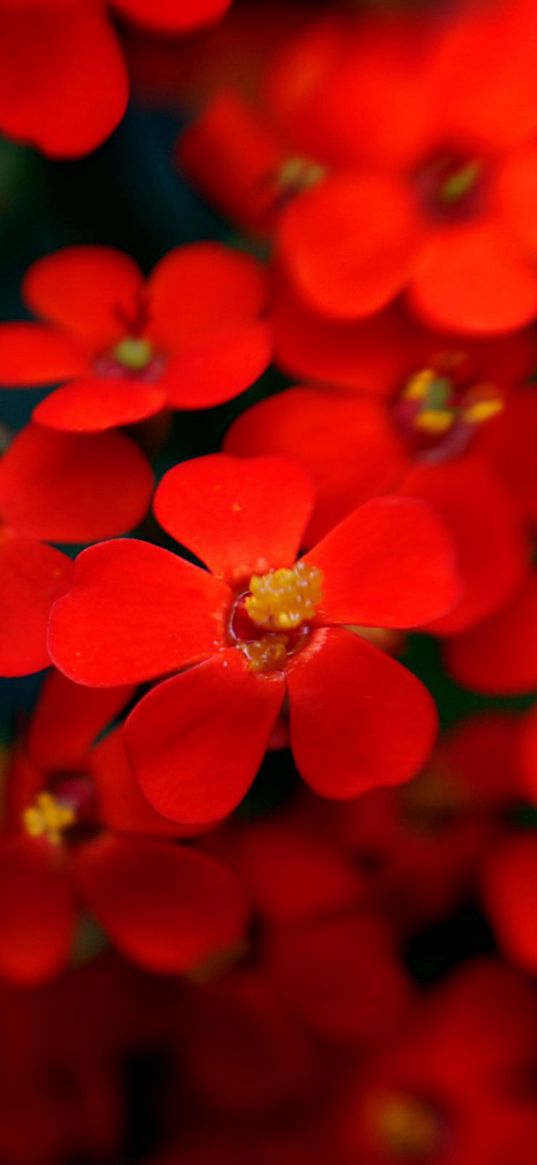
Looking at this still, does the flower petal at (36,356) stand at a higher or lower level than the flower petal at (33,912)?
higher

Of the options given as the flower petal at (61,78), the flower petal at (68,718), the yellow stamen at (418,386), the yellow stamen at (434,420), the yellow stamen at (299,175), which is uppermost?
the flower petal at (61,78)

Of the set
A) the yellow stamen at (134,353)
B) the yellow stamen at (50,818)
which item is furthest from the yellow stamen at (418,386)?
the yellow stamen at (50,818)

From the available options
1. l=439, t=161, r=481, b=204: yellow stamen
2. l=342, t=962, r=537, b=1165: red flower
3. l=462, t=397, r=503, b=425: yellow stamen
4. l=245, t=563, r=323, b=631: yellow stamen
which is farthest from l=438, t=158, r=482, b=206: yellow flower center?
l=342, t=962, r=537, b=1165: red flower

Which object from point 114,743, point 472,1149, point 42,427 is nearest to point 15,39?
point 42,427

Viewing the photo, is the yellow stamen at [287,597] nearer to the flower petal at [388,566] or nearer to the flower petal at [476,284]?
the flower petal at [388,566]

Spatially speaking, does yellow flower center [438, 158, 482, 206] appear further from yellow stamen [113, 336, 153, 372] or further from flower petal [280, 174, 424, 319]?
yellow stamen [113, 336, 153, 372]

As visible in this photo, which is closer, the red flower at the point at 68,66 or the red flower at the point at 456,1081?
the red flower at the point at 68,66
